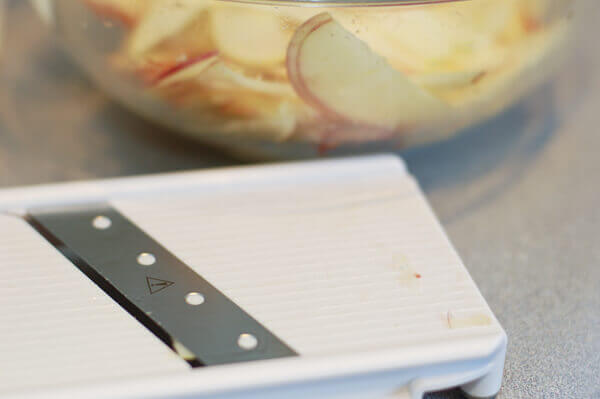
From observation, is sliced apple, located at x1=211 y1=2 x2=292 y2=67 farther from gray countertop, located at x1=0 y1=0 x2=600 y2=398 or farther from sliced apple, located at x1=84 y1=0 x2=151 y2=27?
gray countertop, located at x1=0 y1=0 x2=600 y2=398

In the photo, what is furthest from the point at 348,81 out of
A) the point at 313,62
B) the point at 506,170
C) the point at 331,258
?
the point at 506,170

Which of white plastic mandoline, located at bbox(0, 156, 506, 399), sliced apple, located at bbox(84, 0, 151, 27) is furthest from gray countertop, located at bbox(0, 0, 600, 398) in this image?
sliced apple, located at bbox(84, 0, 151, 27)

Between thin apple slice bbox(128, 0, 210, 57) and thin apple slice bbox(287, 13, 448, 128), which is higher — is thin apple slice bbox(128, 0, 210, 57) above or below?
above

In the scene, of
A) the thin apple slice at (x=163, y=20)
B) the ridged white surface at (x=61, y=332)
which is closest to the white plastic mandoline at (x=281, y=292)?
the ridged white surface at (x=61, y=332)

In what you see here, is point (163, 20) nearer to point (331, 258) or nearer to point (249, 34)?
point (249, 34)

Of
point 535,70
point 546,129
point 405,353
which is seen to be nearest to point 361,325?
point 405,353

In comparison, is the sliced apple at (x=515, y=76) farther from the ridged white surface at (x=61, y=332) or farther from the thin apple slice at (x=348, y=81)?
the ridged white surface at (x=61, y=332)
